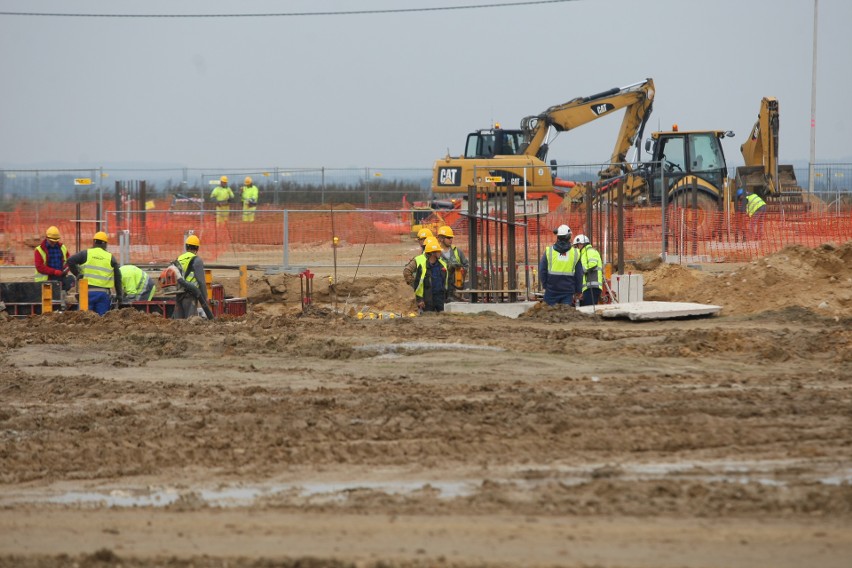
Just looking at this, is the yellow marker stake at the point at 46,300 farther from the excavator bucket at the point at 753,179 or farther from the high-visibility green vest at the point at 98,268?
the excavator bucket at the point at 753,179

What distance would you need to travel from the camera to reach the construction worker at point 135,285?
17.3 m

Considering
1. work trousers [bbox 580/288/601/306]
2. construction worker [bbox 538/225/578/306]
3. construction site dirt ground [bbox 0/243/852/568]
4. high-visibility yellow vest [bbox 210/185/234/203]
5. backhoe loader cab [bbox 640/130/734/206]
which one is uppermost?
A: backhoe loader cab [bbox 640/130/734/206]

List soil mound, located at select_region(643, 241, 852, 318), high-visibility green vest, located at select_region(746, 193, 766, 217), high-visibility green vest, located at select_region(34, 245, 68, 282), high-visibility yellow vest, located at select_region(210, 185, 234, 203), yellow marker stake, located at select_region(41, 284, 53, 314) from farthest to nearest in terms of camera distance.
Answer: high-visibility yellow vest, located at select_region(210, 185, 234, 203), high-visibility green vest, located at select_region(746, 193, 766, 217), high-visibility green vest, located at select_region(34, 245, 68, 282), yellow marker stake, located at select_region(41, 284, 53, 314), soil mound, located at select_region(643, 241, 852, 318)

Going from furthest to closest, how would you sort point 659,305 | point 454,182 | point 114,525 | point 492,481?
point 454,182, point 659,305, point 492,481, point 114,525

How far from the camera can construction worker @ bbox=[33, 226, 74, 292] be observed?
17766 mm

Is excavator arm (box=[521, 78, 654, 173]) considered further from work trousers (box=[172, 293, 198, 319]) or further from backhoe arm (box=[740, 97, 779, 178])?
work trousers (box=[172, 293, 198, 319])

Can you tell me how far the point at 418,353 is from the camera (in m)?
12.4

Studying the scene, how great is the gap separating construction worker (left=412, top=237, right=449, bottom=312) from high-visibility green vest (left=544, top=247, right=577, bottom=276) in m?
1.50

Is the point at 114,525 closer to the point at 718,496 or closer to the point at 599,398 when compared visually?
the point at 718,496

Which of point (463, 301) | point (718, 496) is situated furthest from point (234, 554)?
point (463, 301)

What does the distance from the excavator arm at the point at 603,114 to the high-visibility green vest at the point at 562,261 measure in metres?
13.0

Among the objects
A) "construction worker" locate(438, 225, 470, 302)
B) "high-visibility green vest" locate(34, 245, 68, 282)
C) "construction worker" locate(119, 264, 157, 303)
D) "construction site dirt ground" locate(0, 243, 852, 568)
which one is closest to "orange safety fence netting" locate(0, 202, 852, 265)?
"construction worker" locate(438, 225, 470, 302)

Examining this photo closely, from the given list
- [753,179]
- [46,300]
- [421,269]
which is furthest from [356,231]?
[421,269]

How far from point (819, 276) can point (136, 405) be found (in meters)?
11.5
